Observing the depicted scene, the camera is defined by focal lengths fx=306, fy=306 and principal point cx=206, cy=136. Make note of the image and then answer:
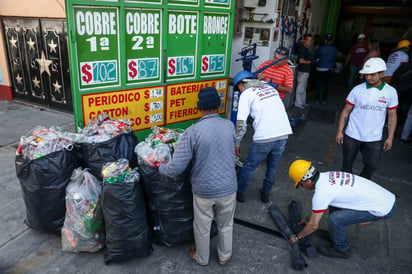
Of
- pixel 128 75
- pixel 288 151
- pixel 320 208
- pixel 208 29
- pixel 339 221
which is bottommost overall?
pixel 288 151

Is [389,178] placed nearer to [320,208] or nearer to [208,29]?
[320,208]

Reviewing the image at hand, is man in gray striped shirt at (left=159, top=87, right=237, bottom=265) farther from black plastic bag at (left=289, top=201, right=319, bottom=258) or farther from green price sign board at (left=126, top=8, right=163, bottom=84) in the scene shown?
green price sign board at (left=126, top=8, right=163, bottom=84)

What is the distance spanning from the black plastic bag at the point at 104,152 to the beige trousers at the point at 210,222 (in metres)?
0.85

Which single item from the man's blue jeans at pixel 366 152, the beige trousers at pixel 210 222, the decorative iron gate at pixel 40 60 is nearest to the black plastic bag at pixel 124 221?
the beige trousers at pixel 210 222

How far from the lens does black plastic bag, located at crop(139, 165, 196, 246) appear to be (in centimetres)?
271

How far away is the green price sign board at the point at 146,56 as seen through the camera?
2.91m

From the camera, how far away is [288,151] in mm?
5328

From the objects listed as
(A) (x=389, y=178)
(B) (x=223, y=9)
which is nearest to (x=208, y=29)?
(B) (x=223, y=9)

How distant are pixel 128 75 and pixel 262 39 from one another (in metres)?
3.63

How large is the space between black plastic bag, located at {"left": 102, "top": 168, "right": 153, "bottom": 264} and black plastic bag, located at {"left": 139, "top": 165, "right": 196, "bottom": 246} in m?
0.13

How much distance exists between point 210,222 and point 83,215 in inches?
44.2

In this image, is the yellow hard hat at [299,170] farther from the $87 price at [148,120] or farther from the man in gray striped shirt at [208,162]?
the $87 price at [148,120]

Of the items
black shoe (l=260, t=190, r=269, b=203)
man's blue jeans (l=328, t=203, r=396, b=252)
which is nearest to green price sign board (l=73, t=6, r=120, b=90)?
black shoe (l=260, t=190, r=269, b=203)

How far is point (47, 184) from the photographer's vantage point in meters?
2.74
